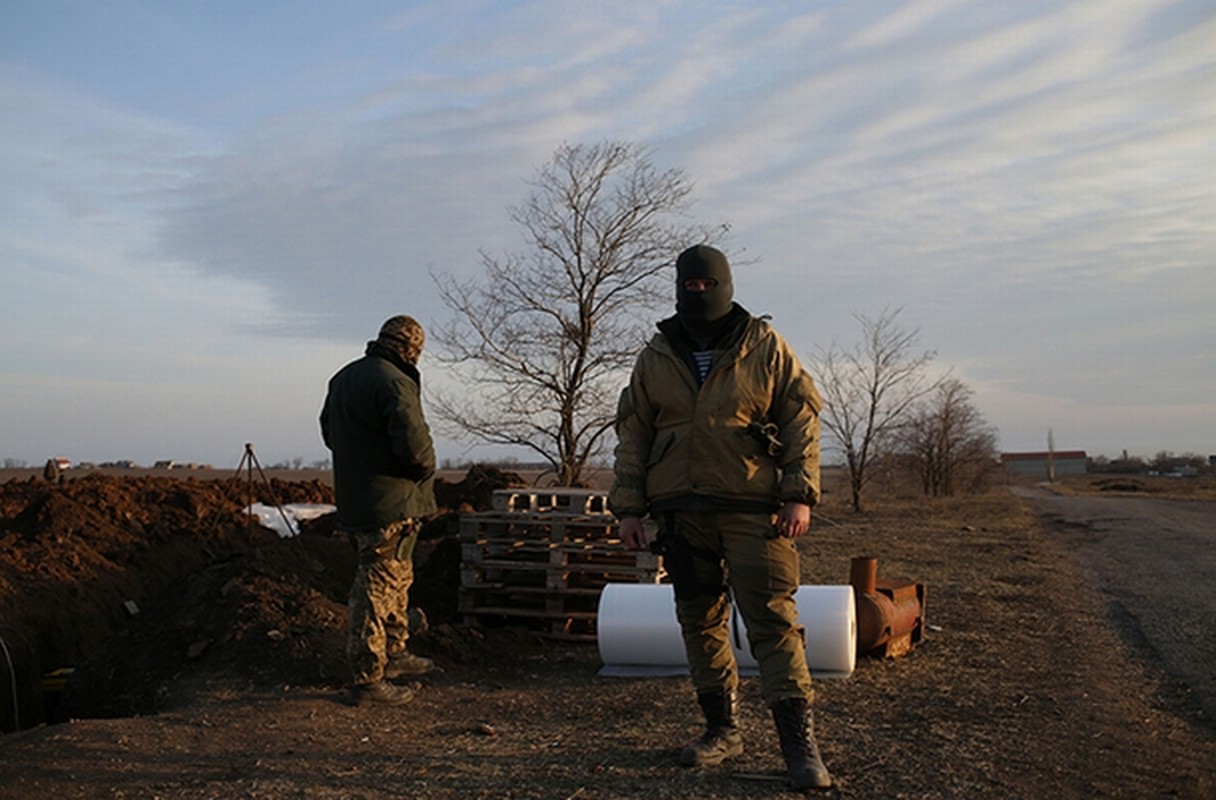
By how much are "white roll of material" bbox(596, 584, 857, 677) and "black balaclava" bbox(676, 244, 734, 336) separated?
8.39 ft

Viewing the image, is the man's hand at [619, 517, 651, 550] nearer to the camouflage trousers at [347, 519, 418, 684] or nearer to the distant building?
the camouflage trousers at [347, 519, 418, 684]

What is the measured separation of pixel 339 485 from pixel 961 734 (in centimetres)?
381

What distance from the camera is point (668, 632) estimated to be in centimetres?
721

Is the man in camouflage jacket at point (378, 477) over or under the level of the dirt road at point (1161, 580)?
over

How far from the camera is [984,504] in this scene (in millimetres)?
32812

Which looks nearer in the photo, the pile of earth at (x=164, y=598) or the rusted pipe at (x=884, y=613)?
the pile of earth at (x=164, y=598)

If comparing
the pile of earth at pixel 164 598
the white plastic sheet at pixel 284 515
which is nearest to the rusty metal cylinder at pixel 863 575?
the pile of earth at pixel 164 598

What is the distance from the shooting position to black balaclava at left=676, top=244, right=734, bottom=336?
4770 mm

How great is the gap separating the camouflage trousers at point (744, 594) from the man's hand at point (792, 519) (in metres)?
0.06

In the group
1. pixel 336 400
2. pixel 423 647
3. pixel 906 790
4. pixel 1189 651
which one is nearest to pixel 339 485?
pixel 336 400

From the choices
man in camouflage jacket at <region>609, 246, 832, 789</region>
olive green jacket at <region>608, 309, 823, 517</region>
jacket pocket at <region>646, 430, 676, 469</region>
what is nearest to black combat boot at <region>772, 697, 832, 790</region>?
man in camouflage jacket at <region>609, 246, 832, 789</region>

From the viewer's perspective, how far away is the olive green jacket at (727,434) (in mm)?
4562

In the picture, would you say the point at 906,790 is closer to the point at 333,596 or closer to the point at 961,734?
the point at 961,734

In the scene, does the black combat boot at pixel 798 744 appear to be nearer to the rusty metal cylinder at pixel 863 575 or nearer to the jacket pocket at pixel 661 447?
the jacket pocket at pixel 661 447
